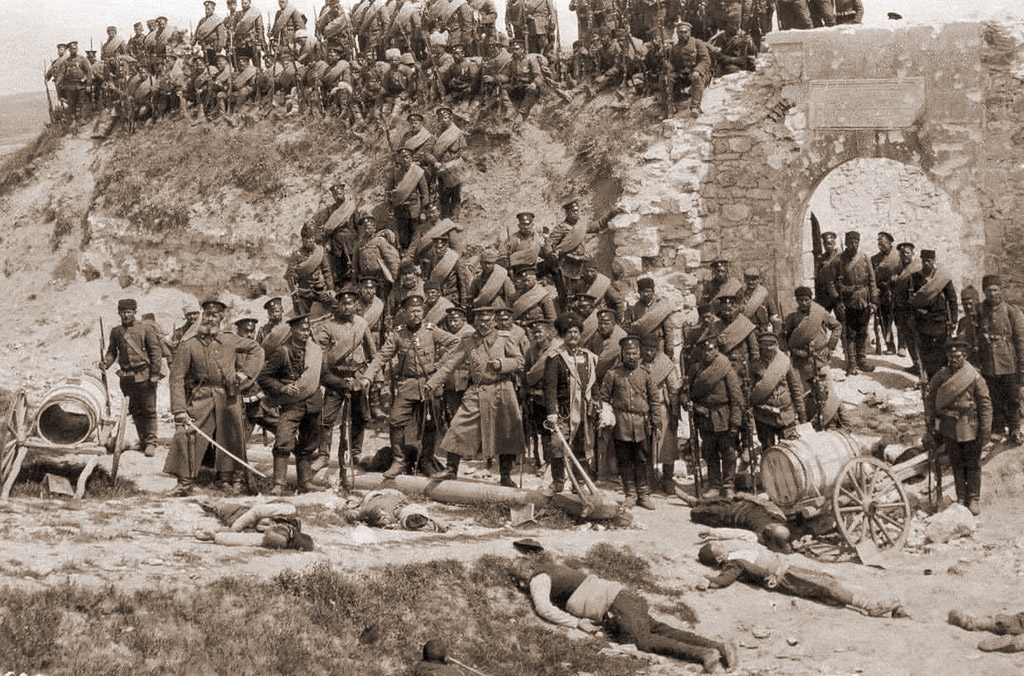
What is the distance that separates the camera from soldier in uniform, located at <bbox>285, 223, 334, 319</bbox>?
16.7 m

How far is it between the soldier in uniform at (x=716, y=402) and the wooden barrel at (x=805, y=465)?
113 cm

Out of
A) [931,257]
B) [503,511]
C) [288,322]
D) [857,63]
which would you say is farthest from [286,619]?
[857,63]

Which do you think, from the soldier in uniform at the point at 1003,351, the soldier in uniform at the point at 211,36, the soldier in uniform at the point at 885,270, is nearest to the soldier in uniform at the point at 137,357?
the soldier in uniform at the point at 885,270

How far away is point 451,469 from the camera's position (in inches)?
527

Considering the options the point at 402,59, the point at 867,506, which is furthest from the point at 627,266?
the point at 867,506

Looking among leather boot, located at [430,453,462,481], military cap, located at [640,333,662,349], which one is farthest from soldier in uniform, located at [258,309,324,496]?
military cap, located at [640,333,662,349]

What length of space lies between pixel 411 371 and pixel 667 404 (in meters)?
2.58

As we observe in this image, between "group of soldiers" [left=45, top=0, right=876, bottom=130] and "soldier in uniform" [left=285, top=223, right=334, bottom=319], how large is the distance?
3797mm

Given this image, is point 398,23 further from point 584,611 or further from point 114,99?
point 584,611

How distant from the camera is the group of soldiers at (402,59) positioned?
17969mm

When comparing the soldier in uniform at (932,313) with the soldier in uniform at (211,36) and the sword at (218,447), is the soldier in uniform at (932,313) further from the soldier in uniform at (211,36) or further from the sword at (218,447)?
the soldier in uniform at (211,36)

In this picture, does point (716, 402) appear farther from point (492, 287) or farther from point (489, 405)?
point (492, 287)

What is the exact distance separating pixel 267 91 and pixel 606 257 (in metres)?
7.57

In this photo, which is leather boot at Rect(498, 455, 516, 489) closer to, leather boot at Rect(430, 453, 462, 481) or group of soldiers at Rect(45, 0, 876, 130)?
leather boot at Rect(430, 453, 462, 481)
